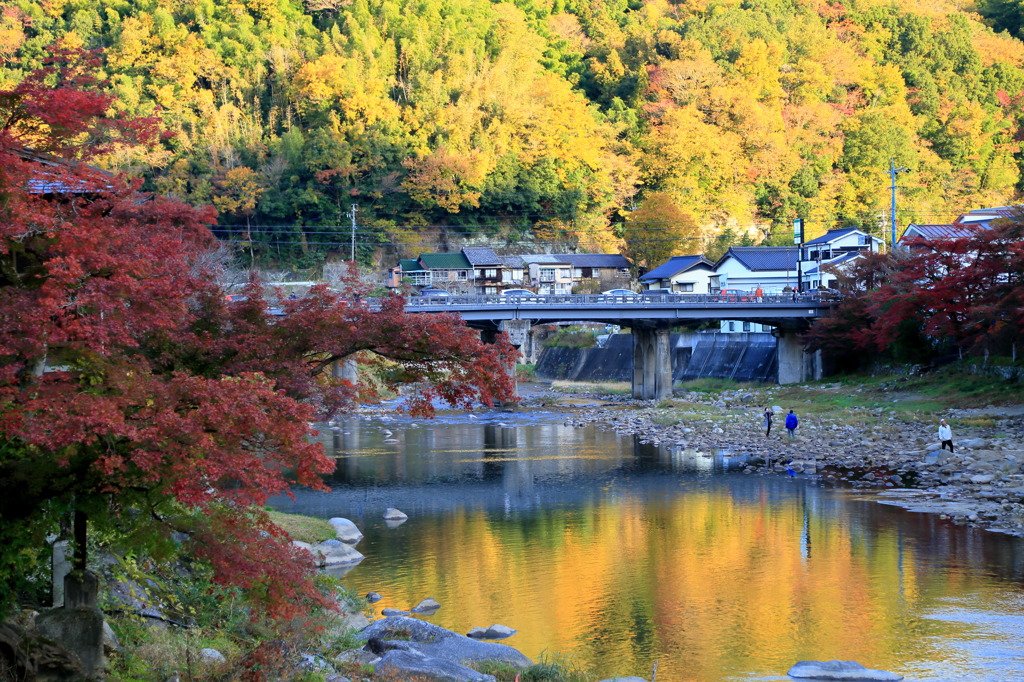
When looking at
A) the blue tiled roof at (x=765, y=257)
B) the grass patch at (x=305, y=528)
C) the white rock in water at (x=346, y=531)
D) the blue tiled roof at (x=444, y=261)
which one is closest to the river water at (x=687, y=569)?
the white rock in water at (x=346, y=531)

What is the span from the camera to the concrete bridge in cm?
4150

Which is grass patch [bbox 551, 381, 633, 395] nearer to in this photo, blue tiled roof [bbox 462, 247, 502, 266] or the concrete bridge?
the concrete bridge

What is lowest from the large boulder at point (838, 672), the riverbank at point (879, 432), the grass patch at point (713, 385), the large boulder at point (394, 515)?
the large boulder at point (838, 672)

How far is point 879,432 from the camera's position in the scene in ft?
88.7

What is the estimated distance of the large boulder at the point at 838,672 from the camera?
9797 mm

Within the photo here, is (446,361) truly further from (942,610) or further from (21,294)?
(942,610)

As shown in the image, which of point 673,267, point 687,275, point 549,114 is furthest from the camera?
point 549,114

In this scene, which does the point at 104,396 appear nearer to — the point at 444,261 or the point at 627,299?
the point at 627,299

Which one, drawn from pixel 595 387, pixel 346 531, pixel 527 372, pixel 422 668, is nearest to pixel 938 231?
pixel 595 387

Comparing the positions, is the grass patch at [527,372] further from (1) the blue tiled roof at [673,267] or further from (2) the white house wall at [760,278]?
(2) the white house wall at [760,278]

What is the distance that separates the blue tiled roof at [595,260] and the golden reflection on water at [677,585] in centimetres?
4589

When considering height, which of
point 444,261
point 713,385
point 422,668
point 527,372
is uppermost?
point 444,261

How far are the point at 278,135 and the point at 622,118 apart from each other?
85.2ft

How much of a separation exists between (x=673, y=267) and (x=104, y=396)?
5418 cm
